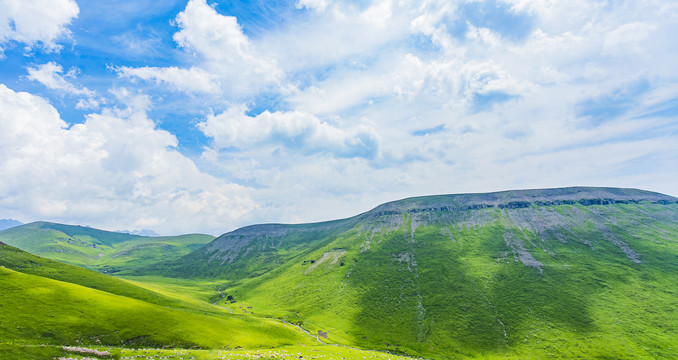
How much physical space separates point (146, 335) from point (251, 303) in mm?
120049

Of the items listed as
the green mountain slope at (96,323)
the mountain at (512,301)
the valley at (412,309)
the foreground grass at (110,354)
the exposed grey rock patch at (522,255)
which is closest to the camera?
the foreground grass at (110,354)

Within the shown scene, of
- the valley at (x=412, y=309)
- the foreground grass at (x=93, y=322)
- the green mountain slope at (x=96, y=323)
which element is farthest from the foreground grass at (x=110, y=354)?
the foreground grass at (x=93, y=322)

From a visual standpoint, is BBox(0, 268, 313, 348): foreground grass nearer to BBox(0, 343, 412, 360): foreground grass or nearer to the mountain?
BBox(0, 343, 412, 360): foreground grass

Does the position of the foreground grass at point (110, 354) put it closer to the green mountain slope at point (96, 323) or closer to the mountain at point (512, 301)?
the green mountain slope at point (96, 323)

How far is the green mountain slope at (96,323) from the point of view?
56.0 metres

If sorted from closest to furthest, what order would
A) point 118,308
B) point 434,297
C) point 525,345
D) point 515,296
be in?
1. point 118,308
2. point 525,345
3. point 515,296
4. point 434,297

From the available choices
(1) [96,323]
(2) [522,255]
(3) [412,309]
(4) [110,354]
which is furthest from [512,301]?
(1) [96,323]

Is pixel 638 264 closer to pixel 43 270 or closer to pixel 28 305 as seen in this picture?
pixel 28 305

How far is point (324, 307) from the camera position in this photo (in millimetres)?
157125

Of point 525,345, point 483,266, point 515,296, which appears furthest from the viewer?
point 483,266

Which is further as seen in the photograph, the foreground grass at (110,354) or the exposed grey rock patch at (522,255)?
the exposed grey rock patch at (522,255)

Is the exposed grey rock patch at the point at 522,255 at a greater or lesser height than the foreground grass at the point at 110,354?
lesser

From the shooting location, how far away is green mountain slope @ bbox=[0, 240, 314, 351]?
184ft

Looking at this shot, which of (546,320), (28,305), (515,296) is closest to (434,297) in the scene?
(515,296)
